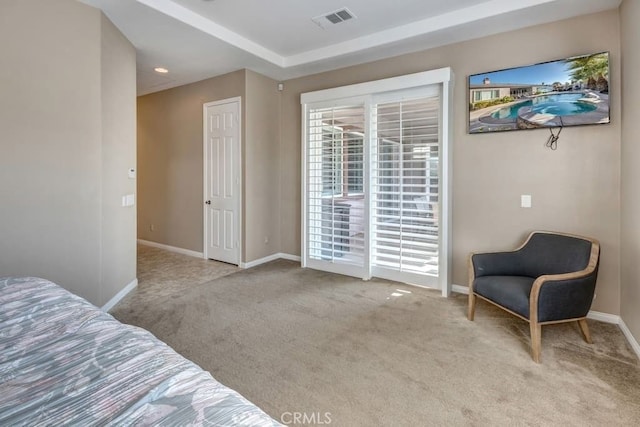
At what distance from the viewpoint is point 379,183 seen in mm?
4070

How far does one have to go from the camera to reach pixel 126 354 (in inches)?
41.9

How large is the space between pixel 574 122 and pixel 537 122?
0.29 m

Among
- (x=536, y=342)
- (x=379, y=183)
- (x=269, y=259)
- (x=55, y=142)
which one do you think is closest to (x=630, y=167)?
(x=536, y=342)

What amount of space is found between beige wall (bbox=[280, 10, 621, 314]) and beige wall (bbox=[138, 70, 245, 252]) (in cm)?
283

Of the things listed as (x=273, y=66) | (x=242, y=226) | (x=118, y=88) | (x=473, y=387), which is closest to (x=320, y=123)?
(x=273, y=66)

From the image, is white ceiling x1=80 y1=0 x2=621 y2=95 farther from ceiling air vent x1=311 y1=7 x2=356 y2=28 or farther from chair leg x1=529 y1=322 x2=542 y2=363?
chair leg x1=529 y1=322 x2=542 y2=363

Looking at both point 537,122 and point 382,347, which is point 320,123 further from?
point 382,347

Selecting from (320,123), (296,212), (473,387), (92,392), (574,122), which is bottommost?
(473,387)

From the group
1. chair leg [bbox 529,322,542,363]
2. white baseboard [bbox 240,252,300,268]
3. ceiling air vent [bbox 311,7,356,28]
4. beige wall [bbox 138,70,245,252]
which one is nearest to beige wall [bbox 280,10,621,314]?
ceiling air vent [bbox 311,7,356,28]

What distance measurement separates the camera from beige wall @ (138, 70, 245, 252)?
5.21m

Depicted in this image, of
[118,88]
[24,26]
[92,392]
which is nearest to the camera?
[92,392]

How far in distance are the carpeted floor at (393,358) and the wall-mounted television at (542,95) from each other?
1.85m

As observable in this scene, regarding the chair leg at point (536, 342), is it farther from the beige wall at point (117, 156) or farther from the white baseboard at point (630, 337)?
the beige wall at point (117, 156)

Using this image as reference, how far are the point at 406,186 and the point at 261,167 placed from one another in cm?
222
